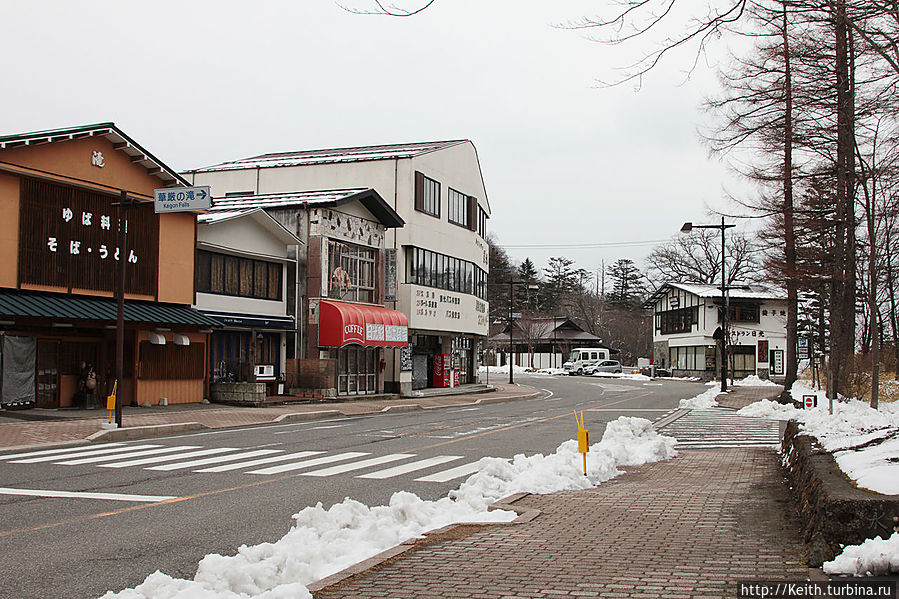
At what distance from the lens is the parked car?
8012 centimetres

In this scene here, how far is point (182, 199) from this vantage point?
2080cm

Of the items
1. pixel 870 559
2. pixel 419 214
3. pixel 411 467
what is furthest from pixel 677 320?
pixel 870 559

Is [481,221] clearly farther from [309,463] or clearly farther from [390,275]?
[309,463]

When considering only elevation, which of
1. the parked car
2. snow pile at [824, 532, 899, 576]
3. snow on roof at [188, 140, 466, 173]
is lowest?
the parked car

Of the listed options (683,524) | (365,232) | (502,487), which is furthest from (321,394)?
(683,524)

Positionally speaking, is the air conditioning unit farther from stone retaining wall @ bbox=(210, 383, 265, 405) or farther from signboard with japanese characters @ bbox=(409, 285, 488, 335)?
signboard with japanese characters @ bbox=(409, 285, 488, 335)

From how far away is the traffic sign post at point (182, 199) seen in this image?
20344mm

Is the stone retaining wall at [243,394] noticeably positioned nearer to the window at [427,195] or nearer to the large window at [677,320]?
the window at [427,195]

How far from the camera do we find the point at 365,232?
37781 mm

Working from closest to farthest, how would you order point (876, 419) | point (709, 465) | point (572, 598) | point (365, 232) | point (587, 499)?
point (572, 598) < point (587, 499) < point (709, 465) < point (876, 419) < point (365, 232)

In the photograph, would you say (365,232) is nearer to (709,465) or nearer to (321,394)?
(321,394)

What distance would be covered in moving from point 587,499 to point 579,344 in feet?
285

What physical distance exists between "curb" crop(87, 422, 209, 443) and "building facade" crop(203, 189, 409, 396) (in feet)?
39.3

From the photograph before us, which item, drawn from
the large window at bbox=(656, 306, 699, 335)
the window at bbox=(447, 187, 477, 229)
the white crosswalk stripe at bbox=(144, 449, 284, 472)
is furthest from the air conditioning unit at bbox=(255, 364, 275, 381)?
the large window at bbox=(656, 306, 699, 335)
